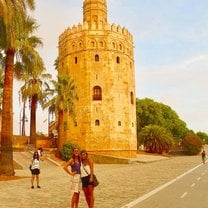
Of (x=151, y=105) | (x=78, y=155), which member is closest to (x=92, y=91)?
(x=151, y=105)

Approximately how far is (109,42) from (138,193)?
3547cm

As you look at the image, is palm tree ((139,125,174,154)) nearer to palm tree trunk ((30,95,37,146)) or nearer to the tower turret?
the tower turret

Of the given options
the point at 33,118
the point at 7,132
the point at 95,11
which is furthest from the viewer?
the point at 95,11

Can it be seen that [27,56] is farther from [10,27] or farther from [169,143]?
[169,143]

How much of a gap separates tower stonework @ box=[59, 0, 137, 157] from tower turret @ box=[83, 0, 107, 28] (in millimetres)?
985

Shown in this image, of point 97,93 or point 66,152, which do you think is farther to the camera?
point 97,93

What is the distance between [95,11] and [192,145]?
33.1 m

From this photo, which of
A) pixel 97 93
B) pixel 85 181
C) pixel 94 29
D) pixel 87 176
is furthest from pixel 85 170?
pixel 94 29

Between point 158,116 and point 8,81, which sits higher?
point 158,116

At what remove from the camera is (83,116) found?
152 ft

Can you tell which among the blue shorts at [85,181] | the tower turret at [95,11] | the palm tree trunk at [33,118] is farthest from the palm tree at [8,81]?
the tower turret at [95,11]

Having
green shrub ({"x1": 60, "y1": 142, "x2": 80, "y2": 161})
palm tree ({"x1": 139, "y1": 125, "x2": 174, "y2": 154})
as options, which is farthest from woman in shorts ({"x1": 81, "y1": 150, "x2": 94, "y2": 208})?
palm tree ({"x1": 139, "y1": 125, "x2": 174, "y2": 154})

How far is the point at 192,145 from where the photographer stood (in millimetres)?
71375

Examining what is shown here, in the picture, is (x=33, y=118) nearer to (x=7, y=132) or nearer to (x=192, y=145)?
(x=7, y=132)
